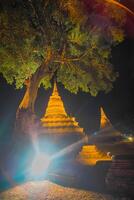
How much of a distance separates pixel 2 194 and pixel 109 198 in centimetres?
330

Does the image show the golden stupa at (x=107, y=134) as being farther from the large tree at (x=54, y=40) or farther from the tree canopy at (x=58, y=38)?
the large tree at (x=54, y=40)

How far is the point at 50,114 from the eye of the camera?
2131cm

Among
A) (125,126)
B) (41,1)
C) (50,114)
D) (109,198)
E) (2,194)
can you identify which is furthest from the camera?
(125,126)

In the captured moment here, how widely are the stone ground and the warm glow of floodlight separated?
285 centimetres

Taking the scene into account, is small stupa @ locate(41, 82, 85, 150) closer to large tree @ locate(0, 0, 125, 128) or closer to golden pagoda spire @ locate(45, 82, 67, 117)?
golden pagoda spire @ locate(45, 82, 67, 117)

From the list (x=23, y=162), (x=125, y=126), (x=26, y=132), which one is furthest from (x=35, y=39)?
(x=125, y=126)

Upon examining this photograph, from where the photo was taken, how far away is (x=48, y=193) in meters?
10.4

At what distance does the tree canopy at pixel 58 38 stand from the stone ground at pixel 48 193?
659 cm

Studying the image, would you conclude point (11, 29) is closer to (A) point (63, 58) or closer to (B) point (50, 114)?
(A) point (63, 58)

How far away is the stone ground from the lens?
9609 millimetres

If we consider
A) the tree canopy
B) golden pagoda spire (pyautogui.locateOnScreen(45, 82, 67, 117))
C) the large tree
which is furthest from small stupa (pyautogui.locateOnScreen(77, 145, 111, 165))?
golden pagoda spire (pyautogui.locateOnScreen(45, 82, 67, 117))

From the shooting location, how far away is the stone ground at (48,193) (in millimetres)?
9609

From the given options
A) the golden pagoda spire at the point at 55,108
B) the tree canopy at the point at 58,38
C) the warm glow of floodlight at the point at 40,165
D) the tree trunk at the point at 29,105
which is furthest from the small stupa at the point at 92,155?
the golden pagoda spire at the point at 55,108

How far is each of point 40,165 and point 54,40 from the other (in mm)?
5909
